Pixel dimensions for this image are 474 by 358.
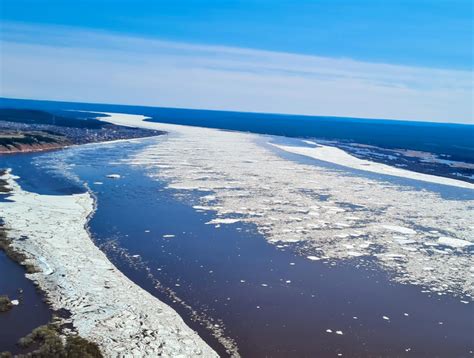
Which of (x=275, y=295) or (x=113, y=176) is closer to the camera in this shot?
(x=275, y=295)

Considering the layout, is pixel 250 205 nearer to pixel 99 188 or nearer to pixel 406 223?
pixel 406 223

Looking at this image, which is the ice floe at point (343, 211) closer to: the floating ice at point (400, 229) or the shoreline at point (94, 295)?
the floating ice at point (400, 229)

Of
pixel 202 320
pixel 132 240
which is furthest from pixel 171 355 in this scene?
pixel 132 240

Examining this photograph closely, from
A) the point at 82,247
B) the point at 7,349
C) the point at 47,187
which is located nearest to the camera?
the point at 7,349

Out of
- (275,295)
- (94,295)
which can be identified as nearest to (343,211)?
(275,295)

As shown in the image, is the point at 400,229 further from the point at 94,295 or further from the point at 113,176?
the point at 113,176

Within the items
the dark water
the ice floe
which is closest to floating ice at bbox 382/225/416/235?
the ice floe

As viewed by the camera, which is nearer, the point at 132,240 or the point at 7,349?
the point at 7,349
